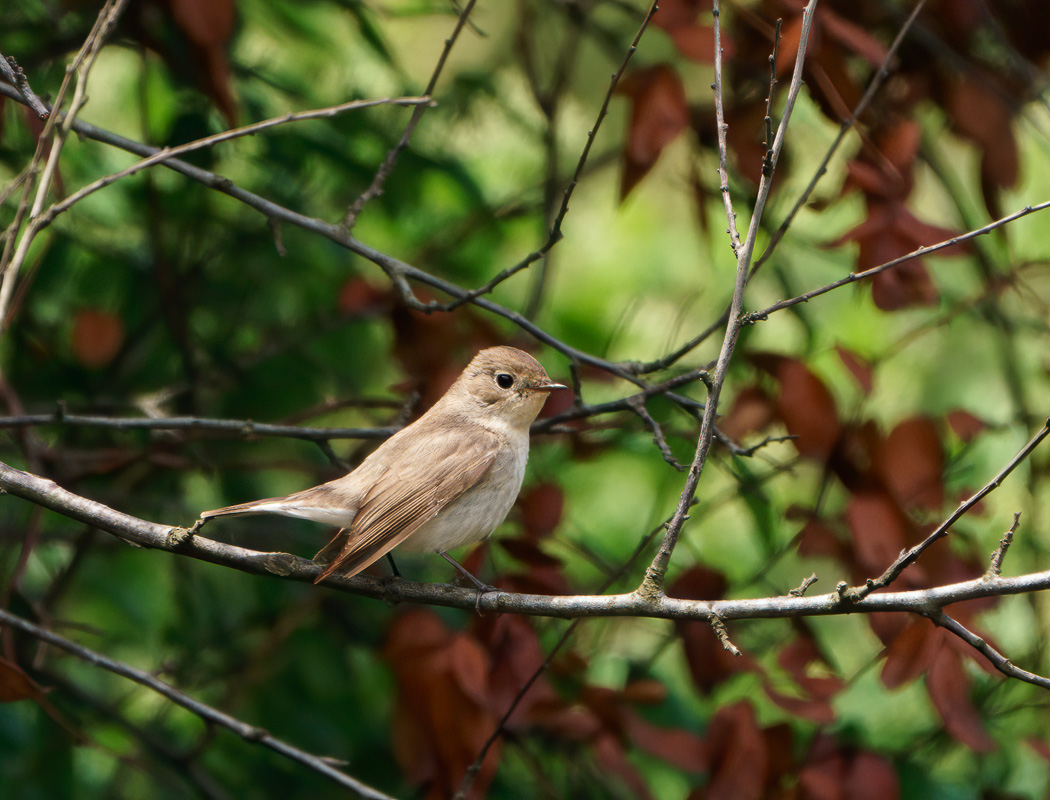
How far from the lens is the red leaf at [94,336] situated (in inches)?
180

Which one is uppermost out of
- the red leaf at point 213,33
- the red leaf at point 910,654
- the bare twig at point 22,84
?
the red leaf at point 213,33

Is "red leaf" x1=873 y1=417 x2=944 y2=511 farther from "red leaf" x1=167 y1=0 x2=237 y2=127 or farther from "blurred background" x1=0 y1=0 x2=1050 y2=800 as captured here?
"red leaf" x1=167 y1=0 x2=237 y2=127

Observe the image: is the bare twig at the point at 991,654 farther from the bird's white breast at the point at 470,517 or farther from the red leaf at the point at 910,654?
the bird's white breast at the point at 470,517

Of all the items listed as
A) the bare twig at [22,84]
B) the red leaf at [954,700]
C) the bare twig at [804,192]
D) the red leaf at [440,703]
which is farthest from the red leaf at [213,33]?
the red leaf at [954,700]

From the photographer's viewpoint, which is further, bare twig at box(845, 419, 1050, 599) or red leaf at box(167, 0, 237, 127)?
red leaf at box(167, 0, 237, 127)

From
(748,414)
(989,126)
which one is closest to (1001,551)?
(748,414)

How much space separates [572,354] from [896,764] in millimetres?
1957

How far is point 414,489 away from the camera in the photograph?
11.5 feet

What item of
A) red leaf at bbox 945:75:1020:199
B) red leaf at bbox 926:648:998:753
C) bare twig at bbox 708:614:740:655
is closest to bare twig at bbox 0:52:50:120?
bare twig at bbox 708:614:740:655

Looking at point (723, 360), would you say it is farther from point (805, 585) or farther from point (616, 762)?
point (616, 762)

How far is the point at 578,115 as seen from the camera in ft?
20.6

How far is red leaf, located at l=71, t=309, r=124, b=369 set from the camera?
4.58m

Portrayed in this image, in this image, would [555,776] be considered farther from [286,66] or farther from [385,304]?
[286,66]

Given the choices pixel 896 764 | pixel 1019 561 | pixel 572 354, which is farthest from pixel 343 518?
pixel 1019 561
